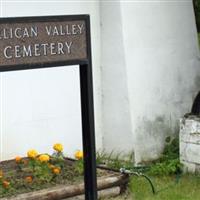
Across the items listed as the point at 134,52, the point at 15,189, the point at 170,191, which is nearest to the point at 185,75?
the point at 134,52

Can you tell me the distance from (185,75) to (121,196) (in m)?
2.22

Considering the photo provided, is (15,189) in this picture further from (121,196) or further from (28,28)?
(28,28)

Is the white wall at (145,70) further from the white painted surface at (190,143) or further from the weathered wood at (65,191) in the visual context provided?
the weathered wood at (65,191)

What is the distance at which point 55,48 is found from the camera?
5.33 metres

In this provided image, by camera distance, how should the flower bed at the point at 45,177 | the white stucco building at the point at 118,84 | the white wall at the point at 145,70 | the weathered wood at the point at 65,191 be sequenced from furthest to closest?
the white wall at the point at 145,70 < the white stucco building at the point at 118,84 < the flower bed at the point at 45,177 < the weathered wood at the point at 65,191

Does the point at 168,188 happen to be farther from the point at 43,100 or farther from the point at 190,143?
the point at 43,100

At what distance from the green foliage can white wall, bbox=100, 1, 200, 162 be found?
3.6 inches

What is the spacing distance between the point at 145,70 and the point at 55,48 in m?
2.91

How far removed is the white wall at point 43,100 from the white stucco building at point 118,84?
1 cm

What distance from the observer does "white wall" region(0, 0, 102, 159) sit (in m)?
7.36

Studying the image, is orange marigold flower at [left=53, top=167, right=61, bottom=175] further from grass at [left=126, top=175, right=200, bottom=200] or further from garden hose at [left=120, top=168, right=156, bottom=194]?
grass at [left=126, top=175, right=200, bottom=200]

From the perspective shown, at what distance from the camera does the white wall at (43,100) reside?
290 inches

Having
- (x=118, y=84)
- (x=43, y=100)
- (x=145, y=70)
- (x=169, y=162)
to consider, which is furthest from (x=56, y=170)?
(x=145, y=70)

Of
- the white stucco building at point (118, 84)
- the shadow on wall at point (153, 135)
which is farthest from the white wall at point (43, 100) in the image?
the shadow on wall at point (153, 135)
